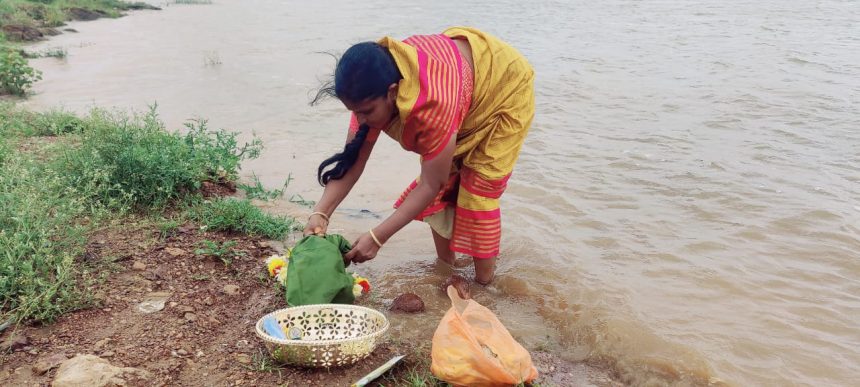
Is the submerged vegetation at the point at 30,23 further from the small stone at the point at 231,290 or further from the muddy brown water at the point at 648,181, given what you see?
the small stone at the point at 231,290

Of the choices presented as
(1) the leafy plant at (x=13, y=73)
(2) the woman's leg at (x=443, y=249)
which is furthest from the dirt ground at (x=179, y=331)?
(1) the leafy plant at (x=13, y=73)

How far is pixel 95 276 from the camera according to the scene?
2.60 meters

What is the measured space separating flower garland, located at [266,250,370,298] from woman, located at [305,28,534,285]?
0.25 metres

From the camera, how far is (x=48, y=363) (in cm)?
206

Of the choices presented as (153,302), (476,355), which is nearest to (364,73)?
(476,355)

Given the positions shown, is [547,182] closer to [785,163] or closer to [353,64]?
[785,163]

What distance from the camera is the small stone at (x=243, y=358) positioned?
2236 mm

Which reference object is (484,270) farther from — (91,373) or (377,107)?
(91,373)

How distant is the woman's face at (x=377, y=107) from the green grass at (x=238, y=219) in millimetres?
1260

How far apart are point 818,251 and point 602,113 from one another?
9.69ft

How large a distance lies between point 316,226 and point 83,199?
1071mm

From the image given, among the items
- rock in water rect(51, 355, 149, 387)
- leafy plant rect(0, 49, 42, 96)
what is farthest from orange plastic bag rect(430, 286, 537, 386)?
leafy plant rect(0, 49, 42, 96)

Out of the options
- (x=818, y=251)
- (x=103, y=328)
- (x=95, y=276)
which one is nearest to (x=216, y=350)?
(x=103, y=328)

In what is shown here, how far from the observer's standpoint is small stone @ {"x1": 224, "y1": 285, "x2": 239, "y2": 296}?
271cm
